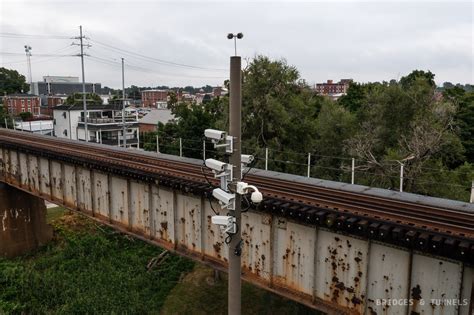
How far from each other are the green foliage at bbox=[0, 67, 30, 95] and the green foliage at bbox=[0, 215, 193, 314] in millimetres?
126600

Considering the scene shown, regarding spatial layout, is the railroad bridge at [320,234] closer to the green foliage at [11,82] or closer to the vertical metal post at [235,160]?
the vertical metal post at [235,160]

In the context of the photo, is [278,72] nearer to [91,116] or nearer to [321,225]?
[321,225]

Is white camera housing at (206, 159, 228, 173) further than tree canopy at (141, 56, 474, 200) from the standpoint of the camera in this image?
No

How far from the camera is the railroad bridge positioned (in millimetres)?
8820

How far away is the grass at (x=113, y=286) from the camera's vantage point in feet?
68.0

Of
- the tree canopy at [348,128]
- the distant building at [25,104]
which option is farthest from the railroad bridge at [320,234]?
the distant building at [25,104]

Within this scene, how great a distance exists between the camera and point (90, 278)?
23391 mm

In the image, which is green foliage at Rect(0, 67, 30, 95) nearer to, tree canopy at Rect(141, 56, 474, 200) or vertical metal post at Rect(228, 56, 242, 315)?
tree canopy at Rect(141, 56, 474, 200)

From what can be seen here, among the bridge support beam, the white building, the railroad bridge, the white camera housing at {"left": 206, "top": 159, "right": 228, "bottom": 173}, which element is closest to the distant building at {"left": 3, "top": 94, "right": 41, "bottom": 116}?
the white building

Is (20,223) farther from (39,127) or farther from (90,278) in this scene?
(39,127)

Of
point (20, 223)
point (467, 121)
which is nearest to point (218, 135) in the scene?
point (20, 223)

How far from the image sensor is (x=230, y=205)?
689cm

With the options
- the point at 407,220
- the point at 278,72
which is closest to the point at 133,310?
the point at 407,220

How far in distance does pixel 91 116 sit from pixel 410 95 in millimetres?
50396
